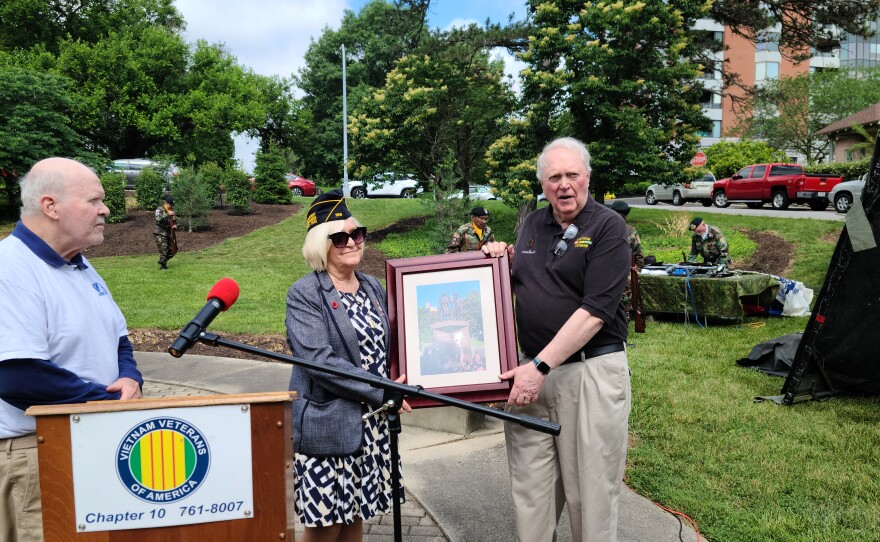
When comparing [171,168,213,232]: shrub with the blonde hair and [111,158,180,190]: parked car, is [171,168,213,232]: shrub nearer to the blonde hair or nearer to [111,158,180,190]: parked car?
[111,158,180,190]: parked car

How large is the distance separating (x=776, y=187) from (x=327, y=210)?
27.2 metres

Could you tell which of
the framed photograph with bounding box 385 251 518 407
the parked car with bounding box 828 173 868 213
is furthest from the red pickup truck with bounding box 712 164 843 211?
the framed photograph with bounding box 385 251 518 407

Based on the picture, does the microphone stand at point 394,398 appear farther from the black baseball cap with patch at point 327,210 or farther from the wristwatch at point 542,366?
the black baseball cap with patch at point 327,210

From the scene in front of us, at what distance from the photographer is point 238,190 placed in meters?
25.9

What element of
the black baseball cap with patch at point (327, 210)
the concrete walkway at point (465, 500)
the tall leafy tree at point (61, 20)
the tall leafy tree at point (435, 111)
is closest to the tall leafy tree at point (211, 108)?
the tall leafy tree at point (61, 20)

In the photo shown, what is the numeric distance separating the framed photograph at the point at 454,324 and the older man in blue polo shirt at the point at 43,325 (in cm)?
115

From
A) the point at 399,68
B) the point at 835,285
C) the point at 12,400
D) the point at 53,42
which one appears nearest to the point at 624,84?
the point at 399,68

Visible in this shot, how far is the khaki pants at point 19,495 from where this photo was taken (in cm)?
239

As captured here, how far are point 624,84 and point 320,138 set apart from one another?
3844 centimetres

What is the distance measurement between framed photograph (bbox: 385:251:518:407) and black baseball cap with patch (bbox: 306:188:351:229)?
0.33 meters

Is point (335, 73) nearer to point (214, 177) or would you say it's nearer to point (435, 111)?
point (214, 177)

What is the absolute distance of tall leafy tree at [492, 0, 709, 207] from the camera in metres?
18.7

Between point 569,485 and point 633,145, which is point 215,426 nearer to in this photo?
point 569,485

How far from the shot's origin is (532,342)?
3.10 m
